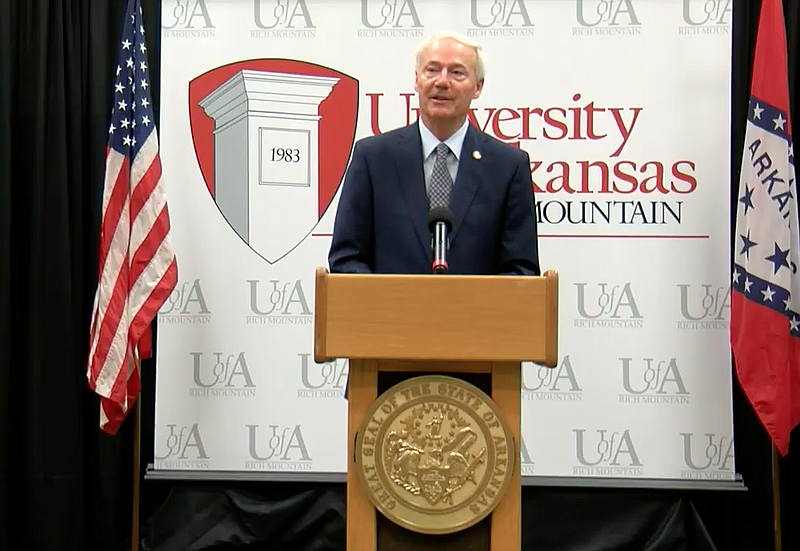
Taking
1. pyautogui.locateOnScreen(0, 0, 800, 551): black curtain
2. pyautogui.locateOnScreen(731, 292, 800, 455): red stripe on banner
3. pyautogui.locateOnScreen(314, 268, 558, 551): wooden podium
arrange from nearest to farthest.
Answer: pyautogui.locateOnScreen(314, 268, 558, 551): wooden podium, pyautogui.locateOnScreen(731, 292, 800, 455): red stripe on banner, pyautogui.locateOnScreen(0, 0, 800, 551): black curtain

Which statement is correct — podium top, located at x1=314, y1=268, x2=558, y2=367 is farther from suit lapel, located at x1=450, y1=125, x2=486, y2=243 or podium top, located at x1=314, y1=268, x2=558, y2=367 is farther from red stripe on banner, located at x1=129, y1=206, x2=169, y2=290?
red stripe on banner, located at x1=129, y1=206, x2=169, y2=290

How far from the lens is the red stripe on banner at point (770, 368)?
118 inches

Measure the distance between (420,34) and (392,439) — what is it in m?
2.01

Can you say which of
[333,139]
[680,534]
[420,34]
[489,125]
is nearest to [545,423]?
[680,534]

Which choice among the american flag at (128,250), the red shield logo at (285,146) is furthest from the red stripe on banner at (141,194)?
the red shield logo at (285,146)

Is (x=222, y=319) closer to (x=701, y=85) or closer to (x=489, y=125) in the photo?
(x=489, y=125)

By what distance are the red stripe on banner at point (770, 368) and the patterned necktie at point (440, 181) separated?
1.49 m

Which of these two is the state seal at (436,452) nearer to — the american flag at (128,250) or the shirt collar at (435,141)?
the shirt collar at (435,141)

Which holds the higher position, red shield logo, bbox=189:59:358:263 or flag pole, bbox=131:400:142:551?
red shield logo, bbox=189:59:358:263

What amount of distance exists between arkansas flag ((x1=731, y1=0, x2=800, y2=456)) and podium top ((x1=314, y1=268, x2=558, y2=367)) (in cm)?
161

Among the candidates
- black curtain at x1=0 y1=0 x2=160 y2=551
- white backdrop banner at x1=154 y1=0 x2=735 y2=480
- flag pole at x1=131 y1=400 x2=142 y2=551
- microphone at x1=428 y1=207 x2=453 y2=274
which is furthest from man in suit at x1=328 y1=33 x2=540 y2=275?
black curtain at x1=0 y1=0 x2=160 y2=551

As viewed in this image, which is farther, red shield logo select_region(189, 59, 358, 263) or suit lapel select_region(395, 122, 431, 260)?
red shield logo select_region(189, 59, 358, 263)

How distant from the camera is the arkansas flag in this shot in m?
3.00

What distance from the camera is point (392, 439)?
175 centimetres
